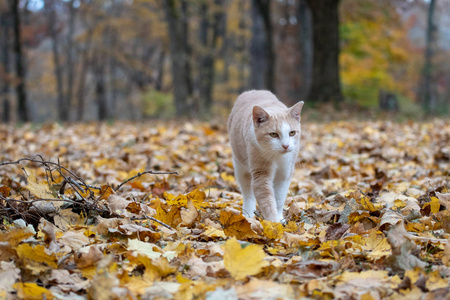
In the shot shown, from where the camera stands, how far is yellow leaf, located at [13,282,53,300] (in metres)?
1.78

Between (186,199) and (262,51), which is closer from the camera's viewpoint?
(186,199)

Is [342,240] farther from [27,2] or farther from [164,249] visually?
[27,2]

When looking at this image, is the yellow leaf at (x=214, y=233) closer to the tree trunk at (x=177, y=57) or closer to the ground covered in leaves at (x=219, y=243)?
the ground covered in leaves at (x=219, y=243)

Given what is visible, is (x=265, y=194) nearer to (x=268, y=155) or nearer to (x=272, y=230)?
(x=268, y=155)

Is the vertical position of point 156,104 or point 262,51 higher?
point 262,51

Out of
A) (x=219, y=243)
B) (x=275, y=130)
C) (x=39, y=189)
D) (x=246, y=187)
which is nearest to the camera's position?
(x=219, y=243)

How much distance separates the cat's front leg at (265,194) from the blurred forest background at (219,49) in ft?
36.9

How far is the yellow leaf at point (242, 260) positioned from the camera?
1.93 m

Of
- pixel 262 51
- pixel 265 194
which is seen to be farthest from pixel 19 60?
pixel 265 194

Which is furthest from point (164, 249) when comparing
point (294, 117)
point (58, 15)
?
point (58, 15)

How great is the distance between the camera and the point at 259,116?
3.44m

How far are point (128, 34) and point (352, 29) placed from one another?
13770 millimetres

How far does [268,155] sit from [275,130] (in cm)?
20

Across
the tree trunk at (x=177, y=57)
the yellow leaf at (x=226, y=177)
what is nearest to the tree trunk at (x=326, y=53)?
the tree trunk at (x=177, y=57)
